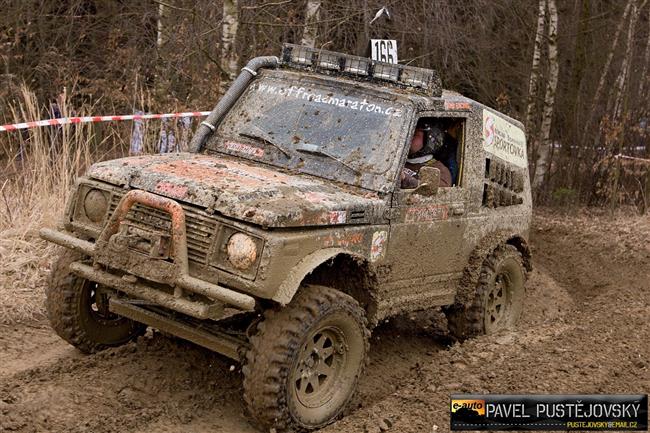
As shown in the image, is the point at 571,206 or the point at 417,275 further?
→ the point at 571,206

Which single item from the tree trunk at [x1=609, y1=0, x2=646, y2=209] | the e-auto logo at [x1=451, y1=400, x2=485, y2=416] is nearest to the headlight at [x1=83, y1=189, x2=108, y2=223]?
the e-auto logo at [x1=451, y1=400, x2=485, y2=416]

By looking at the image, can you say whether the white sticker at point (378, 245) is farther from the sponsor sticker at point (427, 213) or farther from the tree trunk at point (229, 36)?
the tree trunk at point (229, 36)

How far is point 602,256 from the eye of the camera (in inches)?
445

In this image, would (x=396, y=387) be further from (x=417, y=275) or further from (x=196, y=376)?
(x=196, y=376)

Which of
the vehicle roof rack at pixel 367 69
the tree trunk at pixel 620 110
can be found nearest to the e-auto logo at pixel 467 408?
the vehicle roof rack at pixel 367 69

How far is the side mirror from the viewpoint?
6.18 metres

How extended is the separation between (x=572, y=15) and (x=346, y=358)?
49.7 feet

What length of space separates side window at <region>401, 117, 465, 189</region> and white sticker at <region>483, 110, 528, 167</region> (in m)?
0.32

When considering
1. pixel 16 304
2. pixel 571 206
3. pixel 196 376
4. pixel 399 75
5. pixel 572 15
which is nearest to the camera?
pixel 196 376

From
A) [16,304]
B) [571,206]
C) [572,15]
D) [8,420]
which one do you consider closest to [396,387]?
[8,420]

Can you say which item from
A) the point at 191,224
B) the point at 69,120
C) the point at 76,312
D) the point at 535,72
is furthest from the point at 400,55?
the point at 191,224

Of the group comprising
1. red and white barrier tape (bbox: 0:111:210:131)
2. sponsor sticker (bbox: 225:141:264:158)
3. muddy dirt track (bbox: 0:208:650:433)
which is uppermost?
sponsor sticker (bbox: 225:141:264:158)

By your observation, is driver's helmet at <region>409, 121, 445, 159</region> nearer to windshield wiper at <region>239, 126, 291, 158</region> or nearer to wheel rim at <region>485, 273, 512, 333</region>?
windshield wiper at <region>239, 126, 291, 158</region>

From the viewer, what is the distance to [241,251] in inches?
203
